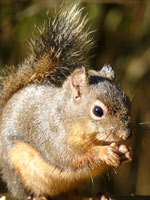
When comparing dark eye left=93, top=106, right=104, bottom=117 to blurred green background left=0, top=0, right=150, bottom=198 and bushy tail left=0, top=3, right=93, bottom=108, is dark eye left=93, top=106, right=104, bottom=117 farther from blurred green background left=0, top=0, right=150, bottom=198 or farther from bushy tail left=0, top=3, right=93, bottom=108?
blurred green background left=0, top=0, right=150, bottom=198

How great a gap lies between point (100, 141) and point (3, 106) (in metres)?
0.90

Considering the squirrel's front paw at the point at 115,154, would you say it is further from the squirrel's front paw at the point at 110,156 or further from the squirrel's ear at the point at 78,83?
the squirrel's ear at the point at 78,83

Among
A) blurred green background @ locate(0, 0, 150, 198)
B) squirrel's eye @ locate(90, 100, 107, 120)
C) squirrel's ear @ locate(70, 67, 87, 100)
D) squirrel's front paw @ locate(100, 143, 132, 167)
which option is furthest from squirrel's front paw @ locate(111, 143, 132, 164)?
blurred green background @ locate(0, 0, 150, 198)

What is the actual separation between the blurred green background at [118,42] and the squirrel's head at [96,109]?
2.06m

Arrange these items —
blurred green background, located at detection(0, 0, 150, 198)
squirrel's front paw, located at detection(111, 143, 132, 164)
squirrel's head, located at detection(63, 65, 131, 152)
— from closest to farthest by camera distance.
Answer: squirrel's head, located at detection(63, 65, 131, 152), squirrel's front paw, located at detection(111, 143, 132, 164), blurred green background, located at detection(0, 0, 150, 198)

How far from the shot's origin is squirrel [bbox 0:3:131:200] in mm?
2252

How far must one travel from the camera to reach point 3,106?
2.93 m

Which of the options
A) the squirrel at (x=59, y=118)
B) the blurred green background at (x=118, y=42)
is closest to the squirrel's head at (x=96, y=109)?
the squirrel at (x=59, y=118)

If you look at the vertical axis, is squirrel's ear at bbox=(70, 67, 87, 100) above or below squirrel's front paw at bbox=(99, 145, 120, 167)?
above

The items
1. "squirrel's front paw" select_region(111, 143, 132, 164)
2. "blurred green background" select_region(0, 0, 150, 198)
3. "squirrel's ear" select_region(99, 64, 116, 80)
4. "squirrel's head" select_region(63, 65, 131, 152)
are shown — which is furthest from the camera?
"blurred green background" select_region(0, 0, 150, 198)

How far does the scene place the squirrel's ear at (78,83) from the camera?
2363 millimetres

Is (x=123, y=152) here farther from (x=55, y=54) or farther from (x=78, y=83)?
(x=55, y=54)

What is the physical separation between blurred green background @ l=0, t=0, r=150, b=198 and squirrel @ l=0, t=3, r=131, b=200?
163 cm

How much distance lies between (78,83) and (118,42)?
290 centimetres
